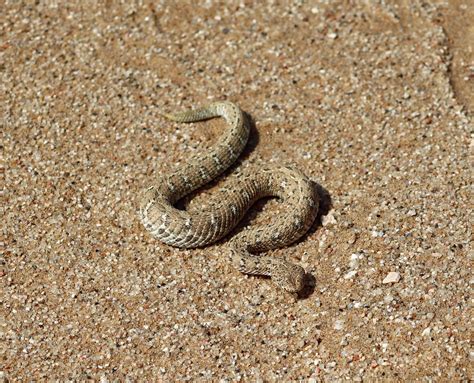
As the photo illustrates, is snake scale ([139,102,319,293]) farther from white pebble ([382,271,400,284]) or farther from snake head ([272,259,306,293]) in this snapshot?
white pebble ([382,271,400,284])

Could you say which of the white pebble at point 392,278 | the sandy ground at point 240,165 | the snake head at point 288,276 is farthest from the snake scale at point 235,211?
the white pebble at point 392,278

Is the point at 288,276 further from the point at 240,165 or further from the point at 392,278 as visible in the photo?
the point at 240,165

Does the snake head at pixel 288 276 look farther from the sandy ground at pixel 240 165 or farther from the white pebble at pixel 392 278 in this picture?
the white pebble at pixel 392 278

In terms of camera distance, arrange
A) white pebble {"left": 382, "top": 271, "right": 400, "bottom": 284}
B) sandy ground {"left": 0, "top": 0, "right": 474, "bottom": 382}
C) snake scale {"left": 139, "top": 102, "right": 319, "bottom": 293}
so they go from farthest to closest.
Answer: snake scale {"left": 139, "top": 102, "right": 319, "bottom": 293}, white pebble {"left": 382, "top": 271, "right": 400, "bottom": 284}, sandy ground {"left": 0, "top": 0, "right": 474, "bottom": 382}

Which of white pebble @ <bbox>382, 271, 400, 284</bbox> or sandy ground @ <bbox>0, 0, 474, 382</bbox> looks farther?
white pebble @ <bbox>382, 271, 400, 284</bbox>

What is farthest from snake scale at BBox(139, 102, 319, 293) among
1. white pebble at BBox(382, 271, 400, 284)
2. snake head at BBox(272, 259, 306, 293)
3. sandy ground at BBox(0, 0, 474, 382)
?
white pebble at BBox(382, 271, 400, 284)

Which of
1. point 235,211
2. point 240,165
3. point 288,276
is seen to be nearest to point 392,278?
point 288,276
